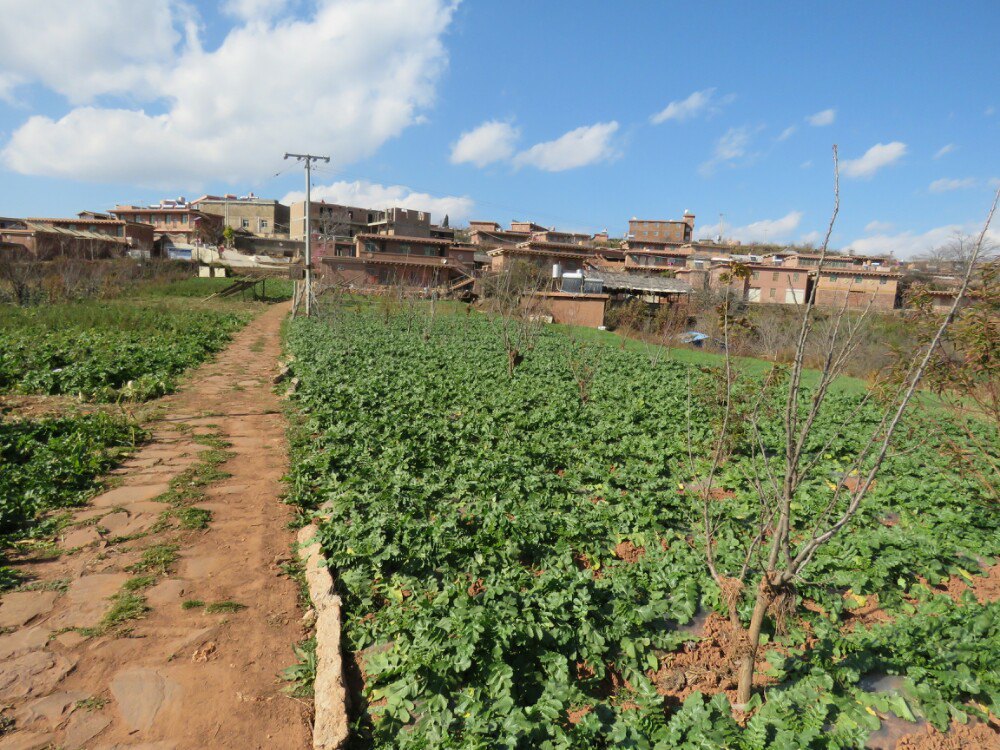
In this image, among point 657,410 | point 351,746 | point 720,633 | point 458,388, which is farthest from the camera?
point 458,388

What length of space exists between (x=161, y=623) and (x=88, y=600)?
717mm

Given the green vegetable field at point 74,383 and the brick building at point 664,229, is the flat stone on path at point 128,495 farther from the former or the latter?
the brick building at point 664,229

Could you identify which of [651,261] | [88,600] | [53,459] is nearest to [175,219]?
[651,261]

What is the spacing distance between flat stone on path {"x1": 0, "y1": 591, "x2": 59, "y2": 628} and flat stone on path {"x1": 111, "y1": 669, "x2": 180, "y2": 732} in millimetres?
1112

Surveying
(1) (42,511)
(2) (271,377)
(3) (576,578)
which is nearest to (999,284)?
(3) (576,578)

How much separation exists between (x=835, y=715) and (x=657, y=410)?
714 cm

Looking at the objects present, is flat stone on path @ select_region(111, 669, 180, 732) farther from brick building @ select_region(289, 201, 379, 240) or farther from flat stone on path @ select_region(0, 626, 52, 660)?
brick building @ select_region(289, 201, 379, 240)

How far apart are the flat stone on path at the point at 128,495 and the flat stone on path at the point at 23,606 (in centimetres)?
163

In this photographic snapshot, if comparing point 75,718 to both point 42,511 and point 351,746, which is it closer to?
point 351,746

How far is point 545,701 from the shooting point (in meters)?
3.29

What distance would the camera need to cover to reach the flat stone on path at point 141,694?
3.36m

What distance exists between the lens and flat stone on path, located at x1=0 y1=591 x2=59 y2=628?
13.6 ft

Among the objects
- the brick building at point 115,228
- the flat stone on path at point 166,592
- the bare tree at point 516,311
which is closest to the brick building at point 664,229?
the bare tree at point 516,311

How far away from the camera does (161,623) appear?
4227mm
